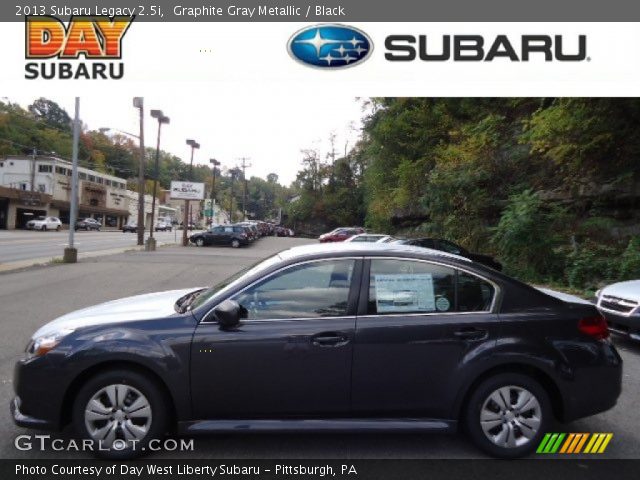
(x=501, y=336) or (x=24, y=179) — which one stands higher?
(x=24, y=179)

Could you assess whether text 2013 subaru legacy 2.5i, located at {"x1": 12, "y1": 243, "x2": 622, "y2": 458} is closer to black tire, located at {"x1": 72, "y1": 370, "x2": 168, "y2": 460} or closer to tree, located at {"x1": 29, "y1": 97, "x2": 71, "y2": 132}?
black tire, located at {"x1": 72, "y1": 370, "x2": 168, "y2": 460}

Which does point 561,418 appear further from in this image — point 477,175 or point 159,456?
point 477,175

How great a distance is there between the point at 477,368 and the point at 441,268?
2.54 ft

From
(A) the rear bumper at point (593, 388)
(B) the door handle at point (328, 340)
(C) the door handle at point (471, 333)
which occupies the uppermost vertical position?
(C) the door handle at point (471, 333)

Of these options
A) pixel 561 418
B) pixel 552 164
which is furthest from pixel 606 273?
pixel 561 418

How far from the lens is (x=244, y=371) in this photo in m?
3.22

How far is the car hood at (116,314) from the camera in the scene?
132 inches

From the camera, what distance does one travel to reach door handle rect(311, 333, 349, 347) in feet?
10.7

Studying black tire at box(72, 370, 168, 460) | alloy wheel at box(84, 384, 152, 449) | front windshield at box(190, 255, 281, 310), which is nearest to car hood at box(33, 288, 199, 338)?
front windshield at box(190, 255, 281, 310)

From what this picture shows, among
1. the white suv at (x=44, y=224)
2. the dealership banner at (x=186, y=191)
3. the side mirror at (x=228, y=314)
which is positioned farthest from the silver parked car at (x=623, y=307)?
the white suv at (x=44, y=224)

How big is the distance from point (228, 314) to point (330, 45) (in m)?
8.02

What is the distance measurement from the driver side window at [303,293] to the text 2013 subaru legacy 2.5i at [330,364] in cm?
1

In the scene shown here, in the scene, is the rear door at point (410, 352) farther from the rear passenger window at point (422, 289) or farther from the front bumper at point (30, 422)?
the front bumper at point (30, 422)

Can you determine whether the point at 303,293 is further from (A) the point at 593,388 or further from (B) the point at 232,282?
(A) the point at 593,388
